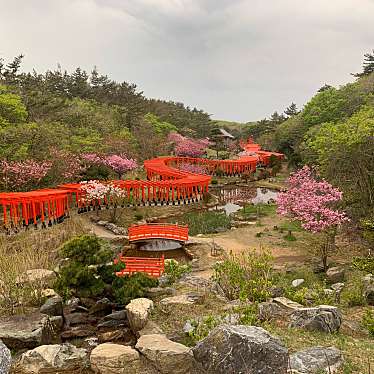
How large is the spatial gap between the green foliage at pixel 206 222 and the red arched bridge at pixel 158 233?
396 centimetres

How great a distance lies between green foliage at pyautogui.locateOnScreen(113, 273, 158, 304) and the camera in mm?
9586

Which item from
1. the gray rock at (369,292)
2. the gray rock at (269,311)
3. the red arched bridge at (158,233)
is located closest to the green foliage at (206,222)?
the red arched bridge at (158,233)

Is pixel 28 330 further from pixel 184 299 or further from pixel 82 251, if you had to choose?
pixel 184 299

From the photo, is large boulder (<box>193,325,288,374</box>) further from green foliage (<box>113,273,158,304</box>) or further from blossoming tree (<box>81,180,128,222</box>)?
blossoming tree (<box>81,180,128,222</box>)

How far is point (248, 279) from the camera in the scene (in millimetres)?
10500

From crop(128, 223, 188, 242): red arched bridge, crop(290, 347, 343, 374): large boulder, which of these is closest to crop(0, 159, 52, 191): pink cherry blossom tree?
crop(128, 223, 188, 242): red arched bridge

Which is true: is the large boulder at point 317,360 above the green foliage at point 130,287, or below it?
below

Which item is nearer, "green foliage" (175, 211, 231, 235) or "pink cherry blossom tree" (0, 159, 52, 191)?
"pink cherry blossom tree" (0, 159, 52, 191)

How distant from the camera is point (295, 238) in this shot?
71.7 ft

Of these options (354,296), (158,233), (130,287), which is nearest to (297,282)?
(354,296)

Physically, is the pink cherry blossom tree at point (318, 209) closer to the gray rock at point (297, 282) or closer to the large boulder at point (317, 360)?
the gray rock at point (297, 282)

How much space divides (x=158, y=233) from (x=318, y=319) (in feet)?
43.5

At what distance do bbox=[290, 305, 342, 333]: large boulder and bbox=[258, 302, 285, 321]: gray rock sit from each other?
0.52 metres

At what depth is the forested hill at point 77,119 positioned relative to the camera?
24484mm
